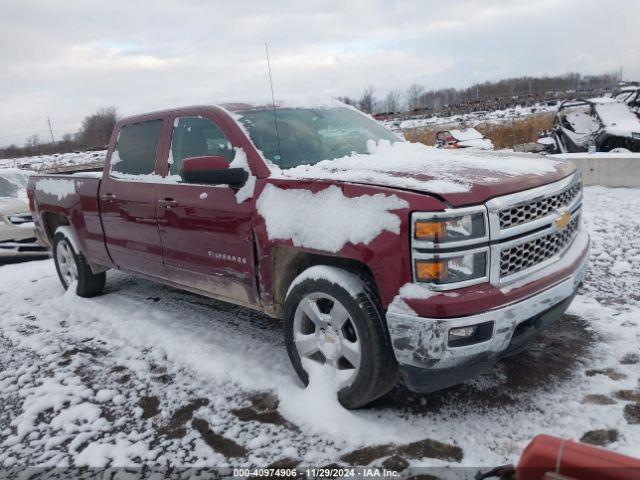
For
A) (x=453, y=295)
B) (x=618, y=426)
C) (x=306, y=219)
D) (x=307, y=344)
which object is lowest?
(x=618, y=426)

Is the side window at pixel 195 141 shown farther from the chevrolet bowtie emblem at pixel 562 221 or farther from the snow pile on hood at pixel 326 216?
the chevrolet bowtie emblem at pixel 562 221

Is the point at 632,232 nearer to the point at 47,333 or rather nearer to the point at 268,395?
the point at 268,395

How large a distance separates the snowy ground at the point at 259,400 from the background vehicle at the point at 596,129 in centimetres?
891

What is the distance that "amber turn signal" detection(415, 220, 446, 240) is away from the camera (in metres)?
2.66

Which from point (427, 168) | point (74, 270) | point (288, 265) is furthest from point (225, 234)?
point (74, 270)

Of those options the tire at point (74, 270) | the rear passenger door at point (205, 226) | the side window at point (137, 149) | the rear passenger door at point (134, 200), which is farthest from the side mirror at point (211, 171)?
the tire at point (74, 270)

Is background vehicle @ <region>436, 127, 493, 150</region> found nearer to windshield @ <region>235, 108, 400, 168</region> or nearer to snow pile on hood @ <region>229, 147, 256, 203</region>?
windshield @ <region>235, 108, 400, 168</region>

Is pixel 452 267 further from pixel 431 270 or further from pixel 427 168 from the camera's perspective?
pixel 427 168

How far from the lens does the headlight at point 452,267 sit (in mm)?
2689

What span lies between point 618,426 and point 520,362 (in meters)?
0.85

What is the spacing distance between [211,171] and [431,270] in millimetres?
1638

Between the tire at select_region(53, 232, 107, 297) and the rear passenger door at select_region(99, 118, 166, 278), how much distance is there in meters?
0.85

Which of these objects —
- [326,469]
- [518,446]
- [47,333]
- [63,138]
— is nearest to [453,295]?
[518,446]

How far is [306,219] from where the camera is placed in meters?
3.20
